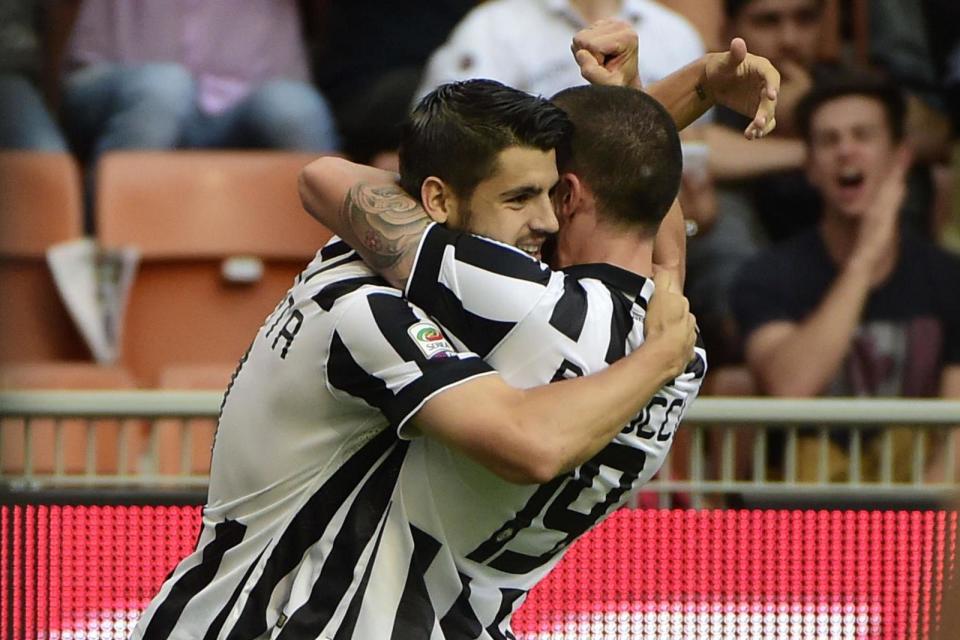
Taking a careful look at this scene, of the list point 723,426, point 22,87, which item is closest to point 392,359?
point 723,426

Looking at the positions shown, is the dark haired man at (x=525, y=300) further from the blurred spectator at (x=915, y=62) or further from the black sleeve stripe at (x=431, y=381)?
the blurred spectator at (x=915, y=62)

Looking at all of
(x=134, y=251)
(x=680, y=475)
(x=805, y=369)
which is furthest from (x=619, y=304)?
(x=134, y=251)

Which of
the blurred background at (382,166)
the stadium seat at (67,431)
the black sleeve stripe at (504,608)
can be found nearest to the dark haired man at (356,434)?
the black sleeve stripe at (504,608)

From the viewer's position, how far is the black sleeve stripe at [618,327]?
2.60m

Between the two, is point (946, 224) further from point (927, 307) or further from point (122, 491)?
point (122, 491)

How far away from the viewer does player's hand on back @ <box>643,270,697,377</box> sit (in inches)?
102

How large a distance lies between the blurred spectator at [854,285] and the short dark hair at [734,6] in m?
0.49

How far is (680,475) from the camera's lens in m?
4.62

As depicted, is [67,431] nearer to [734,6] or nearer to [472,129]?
[472,129]

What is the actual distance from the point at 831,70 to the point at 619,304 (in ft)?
10.9

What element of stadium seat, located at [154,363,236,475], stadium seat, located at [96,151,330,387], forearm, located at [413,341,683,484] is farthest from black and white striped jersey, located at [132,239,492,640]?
stadium seat, located at [96,151,330,387]

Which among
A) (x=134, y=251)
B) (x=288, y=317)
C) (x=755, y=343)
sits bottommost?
(x=134, y=251)

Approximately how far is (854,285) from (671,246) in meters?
2.21

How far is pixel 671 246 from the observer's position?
3020mm
